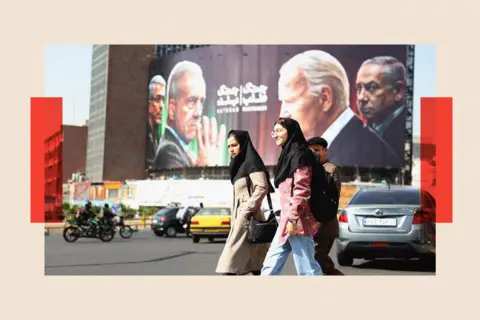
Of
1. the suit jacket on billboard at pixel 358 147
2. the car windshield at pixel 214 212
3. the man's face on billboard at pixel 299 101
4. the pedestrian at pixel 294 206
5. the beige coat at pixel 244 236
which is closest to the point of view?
the pedestrian at pixel 294 206

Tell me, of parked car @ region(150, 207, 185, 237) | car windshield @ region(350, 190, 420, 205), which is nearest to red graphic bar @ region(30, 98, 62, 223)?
car windshield @ region(350, 190, 420, 205)

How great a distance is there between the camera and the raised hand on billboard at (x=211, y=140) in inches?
3123

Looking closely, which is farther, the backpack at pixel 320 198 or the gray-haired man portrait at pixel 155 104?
the gray-haired man portrait at pixel 155 104

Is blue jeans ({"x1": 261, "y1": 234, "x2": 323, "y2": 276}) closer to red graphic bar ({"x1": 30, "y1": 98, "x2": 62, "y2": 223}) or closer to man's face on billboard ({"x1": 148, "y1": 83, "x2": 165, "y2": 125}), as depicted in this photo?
red graphic bar ({"x1": 30, "y1": 98, "x2": 62, "y2": 223})

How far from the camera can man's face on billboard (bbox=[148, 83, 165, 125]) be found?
85875 millimetres

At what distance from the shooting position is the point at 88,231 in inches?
898

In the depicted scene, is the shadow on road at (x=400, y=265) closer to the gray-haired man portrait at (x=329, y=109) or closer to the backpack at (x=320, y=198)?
the backpack at (x=320, y=198)

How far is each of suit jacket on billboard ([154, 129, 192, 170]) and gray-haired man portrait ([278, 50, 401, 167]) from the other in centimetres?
Result: 1330

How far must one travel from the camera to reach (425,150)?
53.3m

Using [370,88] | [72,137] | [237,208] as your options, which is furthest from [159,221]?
[72,137]

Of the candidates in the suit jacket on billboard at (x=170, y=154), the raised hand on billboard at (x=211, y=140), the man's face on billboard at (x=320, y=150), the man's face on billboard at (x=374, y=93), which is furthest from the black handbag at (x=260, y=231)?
the suit jacket on billboard at (x=170, y=154)

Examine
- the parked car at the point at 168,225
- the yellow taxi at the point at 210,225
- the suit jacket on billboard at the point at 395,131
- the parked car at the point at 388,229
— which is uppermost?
the suit jacket on billboard at the point at 395,131

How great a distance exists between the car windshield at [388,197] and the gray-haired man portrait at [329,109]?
61.8 meters
